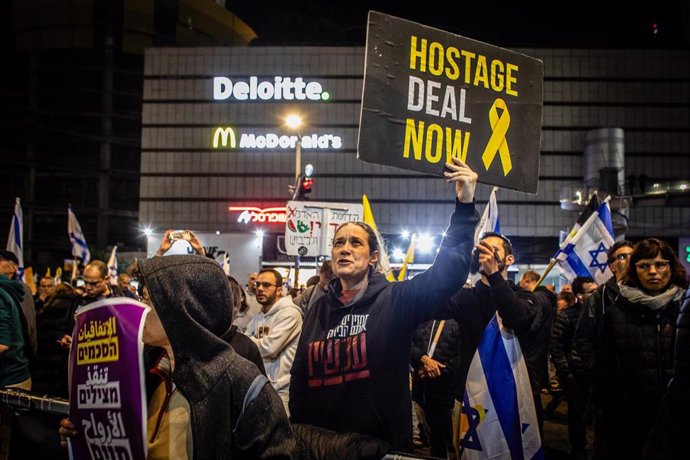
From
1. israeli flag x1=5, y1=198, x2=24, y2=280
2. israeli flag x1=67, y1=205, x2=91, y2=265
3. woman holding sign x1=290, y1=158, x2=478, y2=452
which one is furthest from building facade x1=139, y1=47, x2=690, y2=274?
woman holding sign x1=290, y1=158, x2=478, y2=452

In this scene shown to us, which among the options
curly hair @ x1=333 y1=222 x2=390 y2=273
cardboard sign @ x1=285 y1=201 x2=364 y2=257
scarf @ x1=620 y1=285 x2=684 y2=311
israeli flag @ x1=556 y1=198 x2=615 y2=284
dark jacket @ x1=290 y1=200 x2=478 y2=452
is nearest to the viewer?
dark jacket @ x1=290 y1=200 x2=478 y2=452

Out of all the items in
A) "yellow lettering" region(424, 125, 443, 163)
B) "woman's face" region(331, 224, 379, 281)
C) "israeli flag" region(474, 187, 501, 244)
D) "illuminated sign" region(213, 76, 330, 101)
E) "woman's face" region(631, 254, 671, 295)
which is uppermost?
"illuminated sign" region(213, 76, 330, 101)

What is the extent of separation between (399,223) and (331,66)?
9.28m

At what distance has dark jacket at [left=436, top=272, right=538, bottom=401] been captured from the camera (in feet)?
13.8

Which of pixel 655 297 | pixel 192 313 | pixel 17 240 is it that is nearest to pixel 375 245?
pixel 192 313

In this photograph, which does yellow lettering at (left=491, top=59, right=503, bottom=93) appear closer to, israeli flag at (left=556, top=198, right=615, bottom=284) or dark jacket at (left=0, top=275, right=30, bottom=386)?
dark jacket at (left=0, top=275, right=30, bottom=386)

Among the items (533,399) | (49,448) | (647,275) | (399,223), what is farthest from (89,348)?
(399,223)

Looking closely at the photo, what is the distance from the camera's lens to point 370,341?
3012mm

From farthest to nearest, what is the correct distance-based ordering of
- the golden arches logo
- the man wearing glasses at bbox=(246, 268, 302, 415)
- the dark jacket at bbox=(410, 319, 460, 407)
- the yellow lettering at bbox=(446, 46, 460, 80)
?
the golden arches logo, the dark jacket at bbox=(410, 319, 460, 407), the man wearing glasses at bbox=(246, 268, 302, 415), the yellow lettering at bbox=(446, 46, 460, 80)

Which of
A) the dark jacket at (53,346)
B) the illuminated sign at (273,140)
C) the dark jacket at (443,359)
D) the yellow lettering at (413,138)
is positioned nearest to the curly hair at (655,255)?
the yellow lettering at (413,138)

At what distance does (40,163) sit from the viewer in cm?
5500

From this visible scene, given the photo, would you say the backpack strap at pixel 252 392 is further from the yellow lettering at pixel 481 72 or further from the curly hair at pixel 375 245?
the yellow lettering at pixel 481 72

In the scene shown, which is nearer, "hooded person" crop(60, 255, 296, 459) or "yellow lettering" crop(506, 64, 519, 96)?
"hooded person" crop(60, 255, 296, 459)

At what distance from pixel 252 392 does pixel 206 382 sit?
→ 0.15 metres
